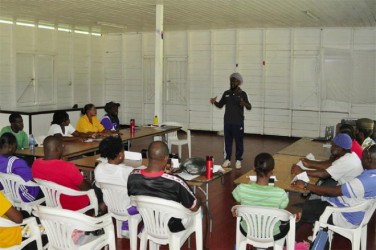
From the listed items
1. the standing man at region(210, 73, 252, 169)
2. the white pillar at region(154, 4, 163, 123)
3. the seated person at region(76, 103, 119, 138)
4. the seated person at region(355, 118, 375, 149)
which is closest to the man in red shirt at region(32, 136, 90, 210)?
the seated person at region(76, 103, 119, 138)

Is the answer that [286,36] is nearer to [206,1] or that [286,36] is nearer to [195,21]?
[195,21]

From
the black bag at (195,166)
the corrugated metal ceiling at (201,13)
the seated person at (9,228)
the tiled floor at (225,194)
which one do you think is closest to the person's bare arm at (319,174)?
the tiled floor at (225,194)

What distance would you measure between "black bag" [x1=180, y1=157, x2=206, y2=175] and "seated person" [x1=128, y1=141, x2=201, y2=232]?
0.86 m

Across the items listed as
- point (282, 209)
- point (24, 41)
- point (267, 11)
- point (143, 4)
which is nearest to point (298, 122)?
point (267, 11)

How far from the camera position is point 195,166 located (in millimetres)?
4363

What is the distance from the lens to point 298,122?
11734 millimetres

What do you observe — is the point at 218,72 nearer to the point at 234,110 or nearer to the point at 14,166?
the point at 234,110

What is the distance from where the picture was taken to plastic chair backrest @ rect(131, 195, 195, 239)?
10.7 feet

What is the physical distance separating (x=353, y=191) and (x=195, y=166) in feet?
5.18

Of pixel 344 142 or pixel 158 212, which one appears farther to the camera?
pixel 344 142

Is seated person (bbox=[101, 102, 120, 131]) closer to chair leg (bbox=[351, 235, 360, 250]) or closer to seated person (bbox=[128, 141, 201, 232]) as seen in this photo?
seated person (bbox=[128, 141, 201, 232])

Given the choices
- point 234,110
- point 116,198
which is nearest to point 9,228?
point 116,198

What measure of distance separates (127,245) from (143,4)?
5.11 metres

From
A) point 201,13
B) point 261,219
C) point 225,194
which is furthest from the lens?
point 201,13
